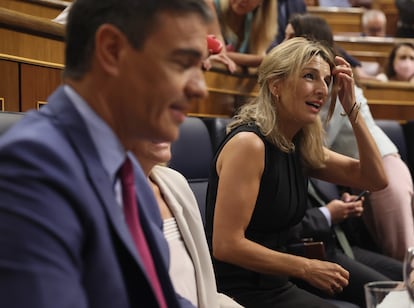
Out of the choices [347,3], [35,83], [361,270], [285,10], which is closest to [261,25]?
[285,10]

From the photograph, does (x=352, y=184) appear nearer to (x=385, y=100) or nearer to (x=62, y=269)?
(x=62, y=269)

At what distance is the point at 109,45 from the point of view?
0.49m

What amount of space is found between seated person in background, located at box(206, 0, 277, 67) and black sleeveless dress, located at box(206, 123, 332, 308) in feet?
2.32

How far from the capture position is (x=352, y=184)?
1467 mm

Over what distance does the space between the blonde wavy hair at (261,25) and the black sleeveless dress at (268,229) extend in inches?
29.9

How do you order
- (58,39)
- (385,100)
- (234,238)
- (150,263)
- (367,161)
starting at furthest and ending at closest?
(385,100) → (367,161) → (58,39) → (234,238) → (150,263)

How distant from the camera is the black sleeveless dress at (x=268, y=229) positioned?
127 cm

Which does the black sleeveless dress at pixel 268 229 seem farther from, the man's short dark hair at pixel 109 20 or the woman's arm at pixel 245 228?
the man's short dark hair at pixel 109 20

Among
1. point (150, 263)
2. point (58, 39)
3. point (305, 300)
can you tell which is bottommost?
point (305, 300)

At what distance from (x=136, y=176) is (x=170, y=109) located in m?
0.11

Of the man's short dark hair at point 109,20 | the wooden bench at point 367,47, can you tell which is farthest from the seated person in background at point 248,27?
the wooden bench at point 367,47

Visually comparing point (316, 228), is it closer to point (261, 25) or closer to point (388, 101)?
point (261, 25)

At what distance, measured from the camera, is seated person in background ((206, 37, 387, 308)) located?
3.98ft

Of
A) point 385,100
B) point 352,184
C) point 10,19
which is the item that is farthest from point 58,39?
point 385,100
